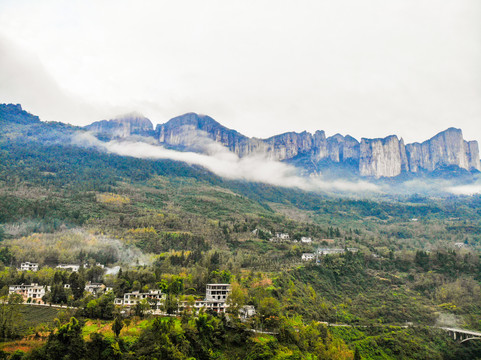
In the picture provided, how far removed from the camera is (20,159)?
17225 centimetres

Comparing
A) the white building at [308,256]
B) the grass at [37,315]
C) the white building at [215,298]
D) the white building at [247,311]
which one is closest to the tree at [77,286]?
the grass at [37,315]

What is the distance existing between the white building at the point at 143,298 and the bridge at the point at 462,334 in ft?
156

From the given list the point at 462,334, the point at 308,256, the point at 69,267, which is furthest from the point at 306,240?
the point at 69,267

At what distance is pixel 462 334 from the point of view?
56.1 m

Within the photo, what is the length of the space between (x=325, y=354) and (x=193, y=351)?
15271 millimetres

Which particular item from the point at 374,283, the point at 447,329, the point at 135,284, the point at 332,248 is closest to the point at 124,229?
the point at 135,284

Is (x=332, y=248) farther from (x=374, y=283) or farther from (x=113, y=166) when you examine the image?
(x=113, y=166)

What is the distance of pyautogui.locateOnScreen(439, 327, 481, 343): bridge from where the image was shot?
54.8 meters

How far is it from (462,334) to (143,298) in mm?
52962

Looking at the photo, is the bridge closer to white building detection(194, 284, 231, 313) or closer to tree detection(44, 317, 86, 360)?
white building detection(194, 284, 231, 313)

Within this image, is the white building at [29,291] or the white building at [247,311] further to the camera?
the white building at [29,291]

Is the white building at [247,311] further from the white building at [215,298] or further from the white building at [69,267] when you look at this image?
the white building at [69,267]

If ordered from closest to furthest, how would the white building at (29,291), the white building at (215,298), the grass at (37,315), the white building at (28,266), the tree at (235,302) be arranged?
1. the grass at (37,315)
2. the tree at (235,302)
3. the white building at (215,298)
4. the white building at (29,291)
5. the white building at (28,266)

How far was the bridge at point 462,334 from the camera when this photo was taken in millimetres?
54781
